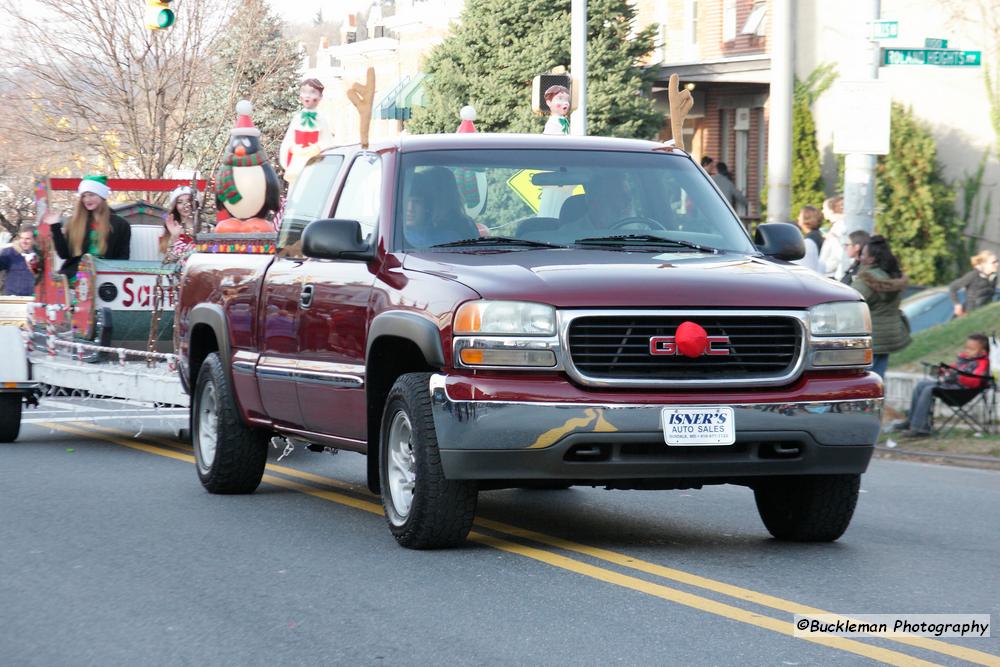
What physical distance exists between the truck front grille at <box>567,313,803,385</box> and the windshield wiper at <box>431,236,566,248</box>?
3.37ft

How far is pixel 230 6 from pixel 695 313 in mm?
25710

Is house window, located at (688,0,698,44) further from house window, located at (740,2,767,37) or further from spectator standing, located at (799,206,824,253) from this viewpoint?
spectator standing, located at (799,206,824,253)

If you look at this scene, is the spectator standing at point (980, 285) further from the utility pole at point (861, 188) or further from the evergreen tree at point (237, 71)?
the evergreen tree at point (237, 71)

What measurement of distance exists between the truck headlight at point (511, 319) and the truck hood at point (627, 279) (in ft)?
0.11

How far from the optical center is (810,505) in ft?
27.0

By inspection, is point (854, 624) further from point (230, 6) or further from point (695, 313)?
point (230, 6)

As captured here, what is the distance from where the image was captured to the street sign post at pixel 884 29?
15938 mm

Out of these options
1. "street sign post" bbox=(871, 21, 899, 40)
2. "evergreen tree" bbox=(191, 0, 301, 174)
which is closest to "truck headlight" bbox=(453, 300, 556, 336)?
"street sign post" bbox=(871, 21, 899, 40)

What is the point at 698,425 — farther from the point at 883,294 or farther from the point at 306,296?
the point at 883,294

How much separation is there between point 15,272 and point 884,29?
1022cm

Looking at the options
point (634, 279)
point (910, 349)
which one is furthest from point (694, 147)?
point (634, 279)

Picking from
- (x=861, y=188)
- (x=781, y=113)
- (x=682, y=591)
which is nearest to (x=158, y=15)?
(x=781, y=113)

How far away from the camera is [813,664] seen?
18.8 ft

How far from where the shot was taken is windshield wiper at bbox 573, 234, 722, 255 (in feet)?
27.7
